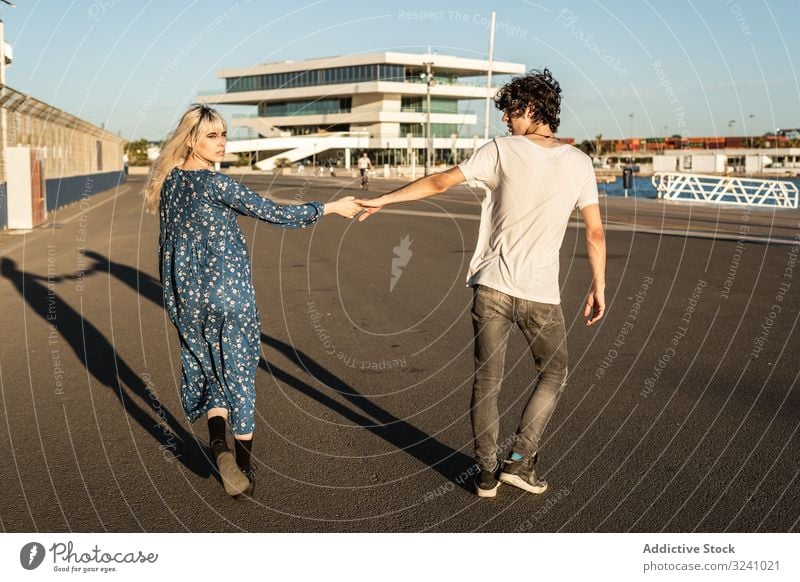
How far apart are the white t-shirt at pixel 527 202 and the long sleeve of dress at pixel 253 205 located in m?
0.84

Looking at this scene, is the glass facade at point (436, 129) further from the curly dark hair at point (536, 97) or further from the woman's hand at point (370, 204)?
the curly dark hair at point (536, 97)

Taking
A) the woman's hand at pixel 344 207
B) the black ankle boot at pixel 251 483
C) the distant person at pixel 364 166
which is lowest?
the black ankle boot at pixel 251 483

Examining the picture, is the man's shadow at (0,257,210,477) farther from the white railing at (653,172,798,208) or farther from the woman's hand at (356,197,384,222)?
the white railing at (653,172,798,208)

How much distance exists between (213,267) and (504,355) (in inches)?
56.8

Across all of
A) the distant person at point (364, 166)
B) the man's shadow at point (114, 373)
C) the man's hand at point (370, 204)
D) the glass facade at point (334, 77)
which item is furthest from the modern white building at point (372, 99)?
the man's hand at point (370, 204)

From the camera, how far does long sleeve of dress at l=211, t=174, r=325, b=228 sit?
4.26 meters

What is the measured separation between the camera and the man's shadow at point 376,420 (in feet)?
16.1

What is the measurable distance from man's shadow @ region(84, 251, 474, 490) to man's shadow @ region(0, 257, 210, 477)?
3.32ft

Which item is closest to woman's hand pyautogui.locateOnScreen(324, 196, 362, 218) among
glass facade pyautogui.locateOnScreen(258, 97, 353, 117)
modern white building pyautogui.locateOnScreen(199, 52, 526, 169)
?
modern white building pyautogui.locateOnScreen(199, 52, 526, 169)

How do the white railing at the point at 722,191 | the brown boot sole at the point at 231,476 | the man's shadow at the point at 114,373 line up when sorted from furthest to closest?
the white railing at the point at 722,191
the man's shadow at the point at 114,373
the brown boot sole at the point at 231,476

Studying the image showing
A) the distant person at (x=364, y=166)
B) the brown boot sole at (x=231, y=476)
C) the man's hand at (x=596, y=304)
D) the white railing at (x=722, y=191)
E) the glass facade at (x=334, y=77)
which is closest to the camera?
the brown boot sole at (x=231, y=476)

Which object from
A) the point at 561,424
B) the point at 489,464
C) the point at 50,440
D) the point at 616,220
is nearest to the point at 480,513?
the point at 489,464

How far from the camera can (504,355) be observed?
4.46 m

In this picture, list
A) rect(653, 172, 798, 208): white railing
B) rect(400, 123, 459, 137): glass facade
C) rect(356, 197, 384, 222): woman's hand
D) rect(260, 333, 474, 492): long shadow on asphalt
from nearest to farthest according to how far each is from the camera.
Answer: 1. rect(356, 197, 384, 222): woman's hand
2. rect(260, 333, 474, 492): long shadow on asphalt
3. rect(653, 172, 798, 208): white railing
4. rect(400, 123, 459, 137): glass facade
